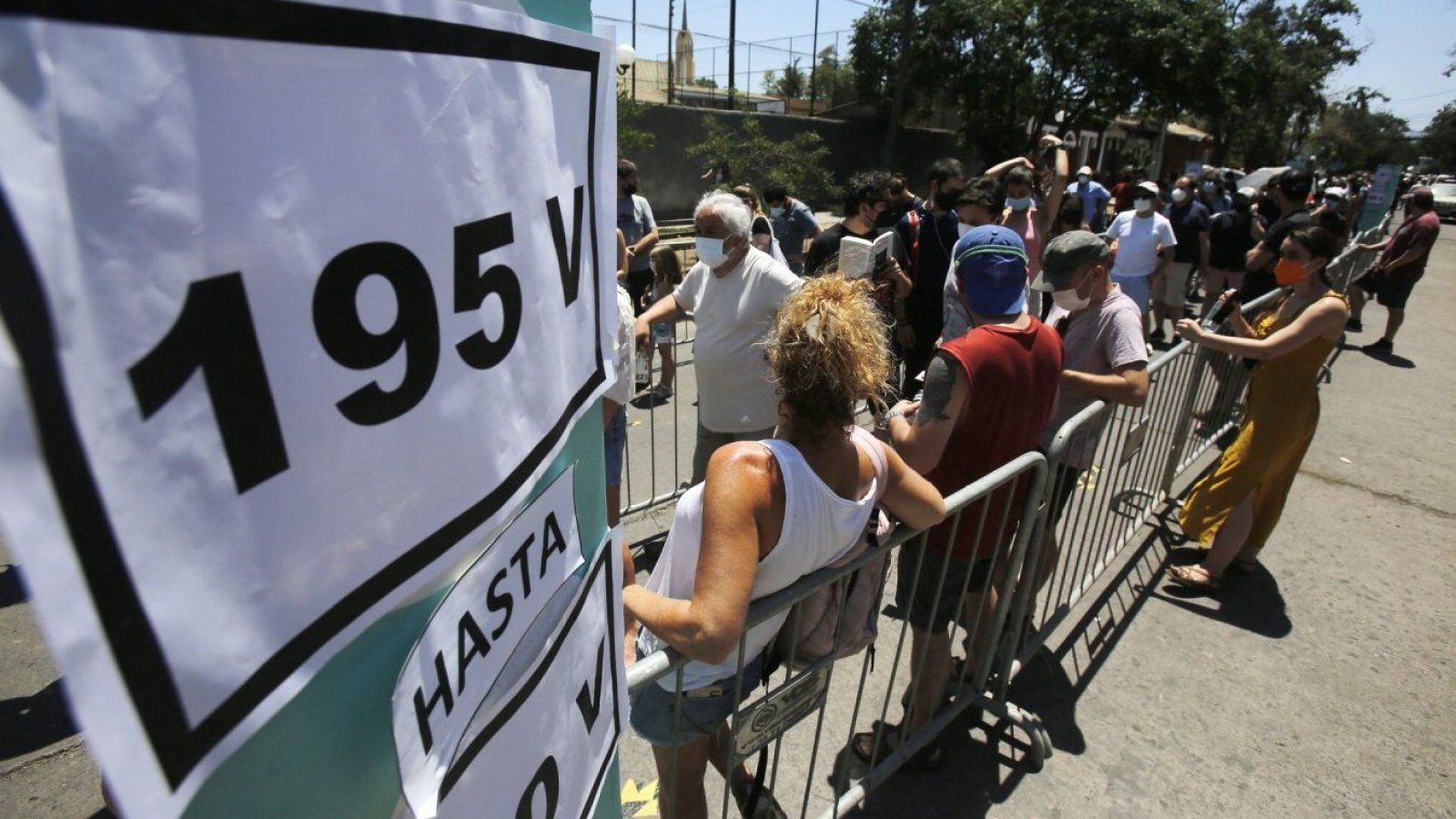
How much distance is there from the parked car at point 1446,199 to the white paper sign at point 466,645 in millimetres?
49450

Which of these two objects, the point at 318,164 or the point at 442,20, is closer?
the point at 318,164

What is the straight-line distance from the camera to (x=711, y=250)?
11.7 ft

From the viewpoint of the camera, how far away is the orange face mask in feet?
12.4

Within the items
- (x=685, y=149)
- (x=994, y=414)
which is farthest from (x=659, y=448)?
(x=685, y=149)

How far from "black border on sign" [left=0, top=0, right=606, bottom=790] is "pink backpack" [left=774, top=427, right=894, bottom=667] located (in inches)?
56.8

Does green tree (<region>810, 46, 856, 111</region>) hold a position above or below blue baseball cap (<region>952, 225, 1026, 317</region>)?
above

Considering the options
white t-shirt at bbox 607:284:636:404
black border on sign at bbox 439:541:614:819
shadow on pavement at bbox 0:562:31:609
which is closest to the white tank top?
black border on sign at bbox 439:541:614:819

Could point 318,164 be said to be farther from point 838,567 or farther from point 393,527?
point 838,567

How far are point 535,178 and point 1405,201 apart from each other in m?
12.0

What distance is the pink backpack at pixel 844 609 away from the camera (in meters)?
2.03

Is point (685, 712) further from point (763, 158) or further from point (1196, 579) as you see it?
point (763, 158)

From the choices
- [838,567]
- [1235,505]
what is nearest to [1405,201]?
[1235,505]

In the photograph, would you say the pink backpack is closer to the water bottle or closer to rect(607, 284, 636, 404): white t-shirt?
rect(607, 284, 636, 404): white t-shirt

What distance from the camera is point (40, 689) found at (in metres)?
3.07
